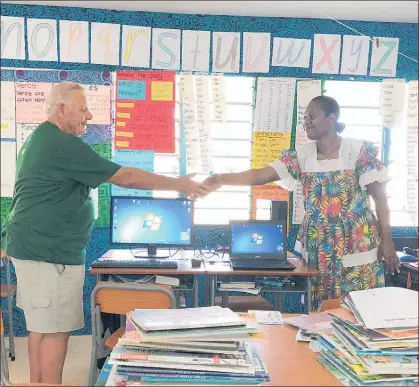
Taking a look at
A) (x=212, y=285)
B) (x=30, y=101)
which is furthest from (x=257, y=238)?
(x=30, y=101)

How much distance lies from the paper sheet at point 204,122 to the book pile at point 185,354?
2.86m

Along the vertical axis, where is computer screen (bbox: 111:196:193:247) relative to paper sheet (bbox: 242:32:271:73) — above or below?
below

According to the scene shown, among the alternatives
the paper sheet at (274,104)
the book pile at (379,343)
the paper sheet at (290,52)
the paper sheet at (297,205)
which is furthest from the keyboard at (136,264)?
the book pile at (379,343)

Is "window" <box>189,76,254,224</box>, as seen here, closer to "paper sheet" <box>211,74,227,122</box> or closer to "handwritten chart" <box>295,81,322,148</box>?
"paper sheet" <box>211,74,227,122</box>

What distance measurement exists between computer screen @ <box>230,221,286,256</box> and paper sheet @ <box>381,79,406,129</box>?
4.69 ft

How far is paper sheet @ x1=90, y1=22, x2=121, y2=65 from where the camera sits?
12.9 feet

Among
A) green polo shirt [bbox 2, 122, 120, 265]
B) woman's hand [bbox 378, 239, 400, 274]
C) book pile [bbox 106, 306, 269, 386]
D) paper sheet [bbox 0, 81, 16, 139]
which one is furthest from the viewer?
paper sheet [bbox 0, 81, 16, 139]

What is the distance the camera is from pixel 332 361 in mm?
1296

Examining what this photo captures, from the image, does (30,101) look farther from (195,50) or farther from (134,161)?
(195,50)

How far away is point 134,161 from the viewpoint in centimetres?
405

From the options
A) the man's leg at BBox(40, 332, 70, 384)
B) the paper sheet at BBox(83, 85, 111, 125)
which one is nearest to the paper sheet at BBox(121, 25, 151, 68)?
the paper sheet at BBox(83, 85, 111, 125)

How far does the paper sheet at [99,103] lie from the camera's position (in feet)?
13.0

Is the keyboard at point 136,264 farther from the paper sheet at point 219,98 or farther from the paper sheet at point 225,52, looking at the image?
the paper sheet at point 225,52

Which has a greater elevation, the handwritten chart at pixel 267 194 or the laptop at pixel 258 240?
the handwritten chart at pixel 267 194
